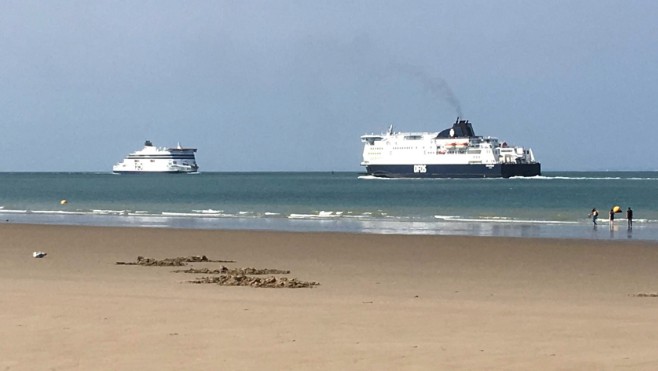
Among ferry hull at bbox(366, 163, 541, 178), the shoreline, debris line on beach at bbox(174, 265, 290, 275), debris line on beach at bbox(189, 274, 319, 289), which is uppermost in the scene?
ferry hull at bbox(366, 163, 541, 178)

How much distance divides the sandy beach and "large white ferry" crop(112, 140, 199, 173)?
163 metres

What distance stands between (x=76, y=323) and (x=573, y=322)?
15.5ft

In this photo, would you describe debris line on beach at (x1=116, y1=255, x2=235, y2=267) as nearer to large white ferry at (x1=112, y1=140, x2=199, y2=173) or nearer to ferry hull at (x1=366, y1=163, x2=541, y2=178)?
ferry hull at (x1=366, y1=163, x2=541, y2=178)

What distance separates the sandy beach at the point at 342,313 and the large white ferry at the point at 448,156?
96039mm

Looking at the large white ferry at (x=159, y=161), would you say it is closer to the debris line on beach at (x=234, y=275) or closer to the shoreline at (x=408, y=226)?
the shoreline at (x=408, y=226)

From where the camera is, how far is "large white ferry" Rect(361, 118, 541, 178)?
116062 mm

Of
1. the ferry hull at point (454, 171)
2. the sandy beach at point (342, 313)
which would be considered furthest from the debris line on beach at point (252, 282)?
the ferry hull at point (454, 171)

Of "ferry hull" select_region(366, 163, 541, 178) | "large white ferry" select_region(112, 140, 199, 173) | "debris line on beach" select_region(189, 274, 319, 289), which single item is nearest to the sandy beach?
"debris line on beach" select_region(189, 274, 319, 289)

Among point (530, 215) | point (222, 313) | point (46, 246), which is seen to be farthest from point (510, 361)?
point (530, 215)

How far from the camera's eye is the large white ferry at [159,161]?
596 ft

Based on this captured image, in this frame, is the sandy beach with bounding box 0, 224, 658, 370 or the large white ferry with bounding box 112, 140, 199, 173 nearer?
the sandy beach with bounding box 0, 224, 658, 370

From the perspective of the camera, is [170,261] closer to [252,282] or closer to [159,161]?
[252,282]

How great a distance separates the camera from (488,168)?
115750 millimetres

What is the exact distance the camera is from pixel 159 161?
182 m
